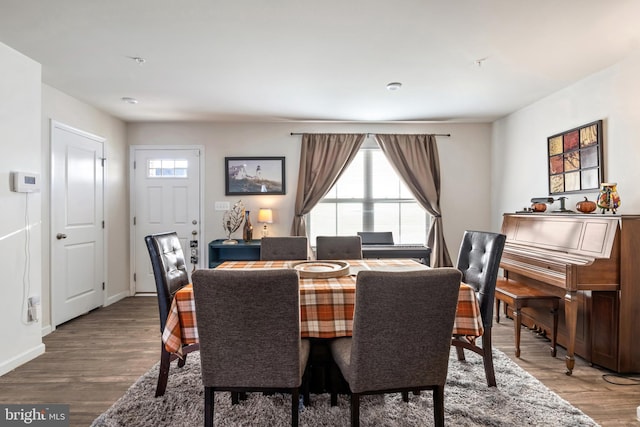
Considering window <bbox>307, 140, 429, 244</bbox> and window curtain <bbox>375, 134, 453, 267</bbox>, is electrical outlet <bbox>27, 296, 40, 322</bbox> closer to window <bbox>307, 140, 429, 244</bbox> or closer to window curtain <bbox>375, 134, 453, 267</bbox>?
window <bbox>307, 140, 429, 244</bbox>

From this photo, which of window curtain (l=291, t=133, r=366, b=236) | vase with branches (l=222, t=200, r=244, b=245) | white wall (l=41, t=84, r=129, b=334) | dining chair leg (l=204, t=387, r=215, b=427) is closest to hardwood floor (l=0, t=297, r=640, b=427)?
white wall (l=41, t=84, r=129, b=334)

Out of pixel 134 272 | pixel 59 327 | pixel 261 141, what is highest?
pixel 261 141

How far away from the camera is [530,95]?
12.2 feet

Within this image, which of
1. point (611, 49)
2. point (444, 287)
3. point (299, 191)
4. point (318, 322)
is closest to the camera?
point (444, 287)

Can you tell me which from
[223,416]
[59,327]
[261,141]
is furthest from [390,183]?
[59,327]

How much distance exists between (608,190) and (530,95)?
1.51 metres

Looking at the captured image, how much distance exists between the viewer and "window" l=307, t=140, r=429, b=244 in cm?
491

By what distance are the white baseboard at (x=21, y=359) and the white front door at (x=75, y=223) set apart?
691mm

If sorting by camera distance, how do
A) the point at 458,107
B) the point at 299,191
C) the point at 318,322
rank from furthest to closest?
1. the point at 299,191
2. the point at 458,107
3. the point at 318,322

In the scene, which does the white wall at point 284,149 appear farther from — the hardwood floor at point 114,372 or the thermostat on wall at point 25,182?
the thermostat on wall at point 25,182

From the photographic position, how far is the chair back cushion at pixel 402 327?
4.69 feet

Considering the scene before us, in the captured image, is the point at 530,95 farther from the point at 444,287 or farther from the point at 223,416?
the point at 223,416

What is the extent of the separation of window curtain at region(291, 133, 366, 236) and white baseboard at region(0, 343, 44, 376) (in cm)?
286

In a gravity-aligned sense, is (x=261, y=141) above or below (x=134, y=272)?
above
